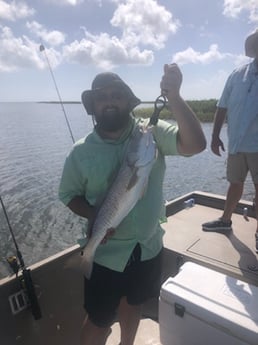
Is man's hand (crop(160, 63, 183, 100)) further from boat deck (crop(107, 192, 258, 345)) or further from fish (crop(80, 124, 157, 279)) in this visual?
boat deck (crop(107, 192, 258, 345))

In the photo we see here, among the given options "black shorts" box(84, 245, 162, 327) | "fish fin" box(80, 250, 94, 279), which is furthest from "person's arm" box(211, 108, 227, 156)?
"fish fin" box(80, 250, 94, 279)

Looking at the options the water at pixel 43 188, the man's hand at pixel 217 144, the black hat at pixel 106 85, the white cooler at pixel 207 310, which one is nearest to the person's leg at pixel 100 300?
the white cooler at pixel 207 310

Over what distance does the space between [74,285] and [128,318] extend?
83 cm

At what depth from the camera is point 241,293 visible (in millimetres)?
2400

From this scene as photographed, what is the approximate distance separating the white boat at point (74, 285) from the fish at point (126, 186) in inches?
43.1

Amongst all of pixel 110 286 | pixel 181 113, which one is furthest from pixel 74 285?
pixel 181 113

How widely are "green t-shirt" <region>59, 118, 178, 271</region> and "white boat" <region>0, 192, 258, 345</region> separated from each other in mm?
983

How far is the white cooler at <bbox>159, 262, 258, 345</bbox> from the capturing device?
2118 millimetres

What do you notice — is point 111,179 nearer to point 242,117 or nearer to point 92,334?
point 92,334

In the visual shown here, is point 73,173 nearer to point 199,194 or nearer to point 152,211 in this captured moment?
point 152,211

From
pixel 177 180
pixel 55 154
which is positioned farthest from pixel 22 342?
pixel 55 154

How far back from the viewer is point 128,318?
8.45 feet

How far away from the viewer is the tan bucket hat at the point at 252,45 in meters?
3.24

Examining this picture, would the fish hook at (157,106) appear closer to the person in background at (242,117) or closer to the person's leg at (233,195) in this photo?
the person in background at (242,117)
